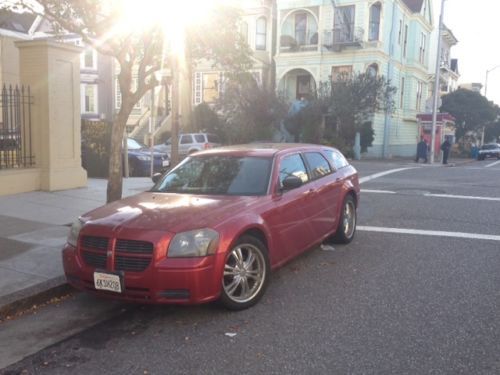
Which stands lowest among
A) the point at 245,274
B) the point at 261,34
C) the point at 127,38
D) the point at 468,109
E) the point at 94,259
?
the point at 245,274

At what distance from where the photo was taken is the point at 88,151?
15383 millimetres

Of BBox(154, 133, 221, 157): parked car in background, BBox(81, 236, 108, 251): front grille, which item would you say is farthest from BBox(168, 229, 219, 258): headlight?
BBox(154, 133, 221, 157): parked car in background

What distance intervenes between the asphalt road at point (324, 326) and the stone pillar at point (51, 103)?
6.40 meters

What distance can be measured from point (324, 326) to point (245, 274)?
91 centimetres

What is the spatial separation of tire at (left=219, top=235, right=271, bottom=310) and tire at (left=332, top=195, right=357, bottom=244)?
244cm

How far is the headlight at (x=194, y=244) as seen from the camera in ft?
14.6

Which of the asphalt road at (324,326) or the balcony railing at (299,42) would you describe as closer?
the asphalt road at (324,326)

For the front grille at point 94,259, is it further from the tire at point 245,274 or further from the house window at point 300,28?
the house window at point 300,28

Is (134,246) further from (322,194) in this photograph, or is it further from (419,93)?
(419,93)

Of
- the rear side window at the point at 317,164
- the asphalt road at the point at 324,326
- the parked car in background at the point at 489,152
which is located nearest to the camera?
the asphalt road at the point at 324,326

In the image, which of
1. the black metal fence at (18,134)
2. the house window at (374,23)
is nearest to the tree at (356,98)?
the house window at (374,23)

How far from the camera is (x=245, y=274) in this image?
496 centimetres

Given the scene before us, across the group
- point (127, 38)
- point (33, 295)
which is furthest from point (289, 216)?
point (127, 38)

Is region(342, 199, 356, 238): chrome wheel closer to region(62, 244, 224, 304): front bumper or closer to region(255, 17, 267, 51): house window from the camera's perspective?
region(62, 244, 224, 304): front bumper
